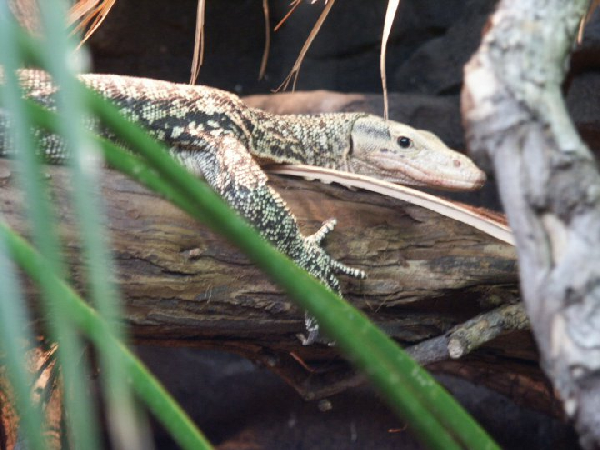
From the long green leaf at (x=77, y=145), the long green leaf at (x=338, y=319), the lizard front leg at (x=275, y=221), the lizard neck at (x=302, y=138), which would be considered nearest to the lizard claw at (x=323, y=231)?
the lizard front leg at (x=275, y=221)

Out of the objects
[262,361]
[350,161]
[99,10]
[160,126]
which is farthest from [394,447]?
[99,10]

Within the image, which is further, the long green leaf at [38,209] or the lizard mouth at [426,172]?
the lizard mouth at [426,172]

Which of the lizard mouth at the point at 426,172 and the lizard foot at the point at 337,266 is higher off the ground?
the lizard mouth at the point at 426,172

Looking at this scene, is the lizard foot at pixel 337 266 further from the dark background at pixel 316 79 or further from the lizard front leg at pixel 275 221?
the dark background at pixel 316 79

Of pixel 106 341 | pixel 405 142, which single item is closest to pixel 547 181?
pixel 106 341

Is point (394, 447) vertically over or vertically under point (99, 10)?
under

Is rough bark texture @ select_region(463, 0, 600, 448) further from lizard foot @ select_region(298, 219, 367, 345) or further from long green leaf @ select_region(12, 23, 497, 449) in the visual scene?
lizard foot @ select_region(298, 219, 367, 345)

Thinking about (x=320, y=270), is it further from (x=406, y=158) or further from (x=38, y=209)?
(x=38, y=209)

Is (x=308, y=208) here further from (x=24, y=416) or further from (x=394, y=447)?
(x=24, y=416)
